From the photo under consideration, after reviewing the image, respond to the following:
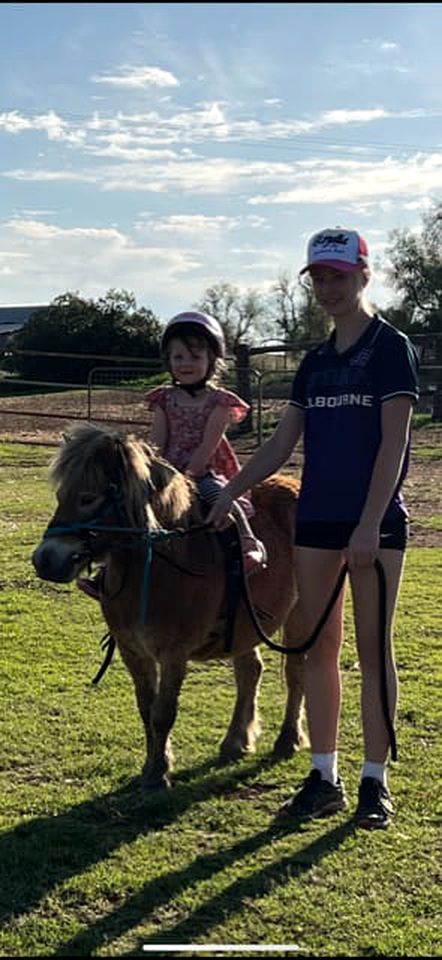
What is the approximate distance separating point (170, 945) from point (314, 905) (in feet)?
1.64

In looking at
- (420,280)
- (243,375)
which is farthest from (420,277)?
(243,375)

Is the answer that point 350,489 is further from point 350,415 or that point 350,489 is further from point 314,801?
point 314,801

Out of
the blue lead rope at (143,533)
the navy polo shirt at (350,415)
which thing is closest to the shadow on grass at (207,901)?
the blue lead rope at (143,533)

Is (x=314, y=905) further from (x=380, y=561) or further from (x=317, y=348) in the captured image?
(x=317, y=348)

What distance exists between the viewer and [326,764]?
145 inches

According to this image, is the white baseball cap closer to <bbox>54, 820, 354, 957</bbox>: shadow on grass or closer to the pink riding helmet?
the pink riding helmet

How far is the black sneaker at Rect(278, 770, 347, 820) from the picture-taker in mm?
3658

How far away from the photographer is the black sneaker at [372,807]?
11.7ft

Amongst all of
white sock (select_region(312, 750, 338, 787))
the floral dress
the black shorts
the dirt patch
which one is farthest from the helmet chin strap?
the dirt patch

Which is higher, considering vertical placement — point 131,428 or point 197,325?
point 197,325

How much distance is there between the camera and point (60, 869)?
3.29m

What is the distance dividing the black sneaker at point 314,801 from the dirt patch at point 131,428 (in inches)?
264

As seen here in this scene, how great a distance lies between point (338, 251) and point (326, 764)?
6.29 feet

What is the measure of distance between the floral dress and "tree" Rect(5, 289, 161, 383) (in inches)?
1053
